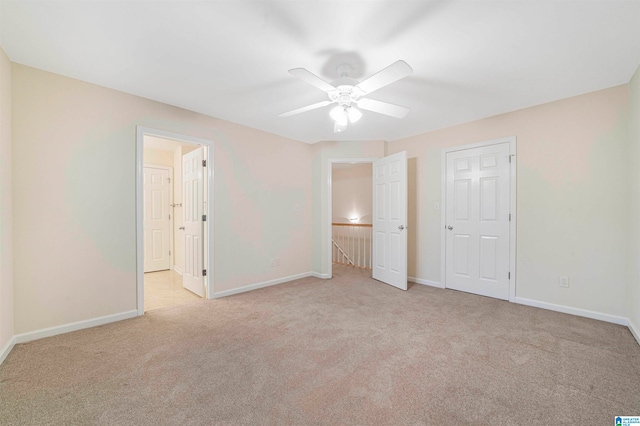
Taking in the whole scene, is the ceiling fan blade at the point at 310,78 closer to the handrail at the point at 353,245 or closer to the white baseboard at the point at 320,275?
the white baseboard at the point at 320,275

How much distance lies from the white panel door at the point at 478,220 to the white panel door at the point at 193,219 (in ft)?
11.7

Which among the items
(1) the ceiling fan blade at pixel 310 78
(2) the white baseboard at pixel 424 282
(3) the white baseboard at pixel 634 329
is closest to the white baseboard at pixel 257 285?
(2) the white baseboard at pixel 424 282

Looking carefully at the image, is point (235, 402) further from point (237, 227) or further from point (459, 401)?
point (237, 227)

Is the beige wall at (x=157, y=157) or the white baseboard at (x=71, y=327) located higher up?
the beige wall at (x=157, y=157)

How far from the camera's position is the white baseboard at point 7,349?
78.4 inches

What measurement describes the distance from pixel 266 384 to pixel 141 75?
9.36ft

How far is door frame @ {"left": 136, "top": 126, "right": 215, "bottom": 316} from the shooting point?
2.89 meters

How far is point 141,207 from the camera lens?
2920 mm

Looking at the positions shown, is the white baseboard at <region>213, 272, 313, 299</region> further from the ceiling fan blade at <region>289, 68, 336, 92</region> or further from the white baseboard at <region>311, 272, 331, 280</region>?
the ceiling fan blade at <region>289, 68, 336, 92</region>

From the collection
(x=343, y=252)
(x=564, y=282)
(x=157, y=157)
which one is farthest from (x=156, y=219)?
(x=564, y=282)

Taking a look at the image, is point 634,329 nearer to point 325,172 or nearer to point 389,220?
point 389,220

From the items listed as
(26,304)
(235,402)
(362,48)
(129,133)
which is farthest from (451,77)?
(26,304)

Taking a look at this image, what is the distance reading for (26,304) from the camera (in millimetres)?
2297

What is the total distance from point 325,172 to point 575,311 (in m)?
3.70
